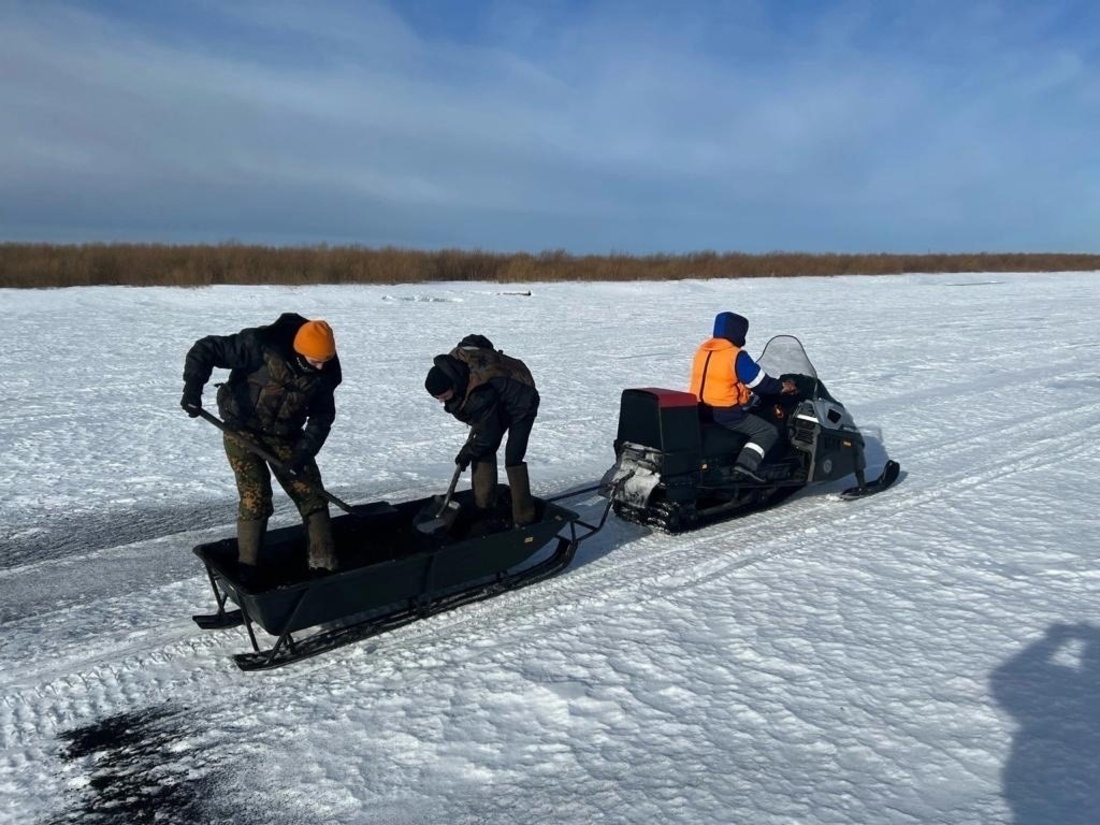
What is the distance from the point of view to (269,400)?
399 centimetres

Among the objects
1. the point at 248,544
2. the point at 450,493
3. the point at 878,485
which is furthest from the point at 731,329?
the point at 248,544

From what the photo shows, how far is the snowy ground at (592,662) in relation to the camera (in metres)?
2.96

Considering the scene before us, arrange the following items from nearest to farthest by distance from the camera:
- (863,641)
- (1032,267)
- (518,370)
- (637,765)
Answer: (637,765), (863,641), (518,370), (1032,267)

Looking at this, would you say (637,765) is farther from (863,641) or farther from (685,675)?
(863,641)

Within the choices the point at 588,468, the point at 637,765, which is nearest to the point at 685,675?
the point at 637,765

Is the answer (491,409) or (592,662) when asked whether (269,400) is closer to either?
(491,409)

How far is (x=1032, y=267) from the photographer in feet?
135

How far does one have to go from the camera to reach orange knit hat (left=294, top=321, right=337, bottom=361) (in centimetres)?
389

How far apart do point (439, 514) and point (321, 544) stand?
28.1 inches

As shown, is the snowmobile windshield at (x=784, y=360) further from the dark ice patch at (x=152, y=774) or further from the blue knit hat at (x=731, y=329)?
the dark ice patch at (x=152, y=774)

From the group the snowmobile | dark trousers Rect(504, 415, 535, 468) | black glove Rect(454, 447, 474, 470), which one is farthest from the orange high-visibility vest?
black glove Rect(454, 447, 474, 470)

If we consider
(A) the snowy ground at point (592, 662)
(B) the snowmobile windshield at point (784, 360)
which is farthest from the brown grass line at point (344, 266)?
(B) the snowmobile windshield at point (784, 360)

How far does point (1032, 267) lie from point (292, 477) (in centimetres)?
4511

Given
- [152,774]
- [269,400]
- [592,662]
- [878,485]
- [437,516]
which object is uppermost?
[269,400]
